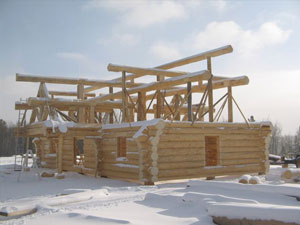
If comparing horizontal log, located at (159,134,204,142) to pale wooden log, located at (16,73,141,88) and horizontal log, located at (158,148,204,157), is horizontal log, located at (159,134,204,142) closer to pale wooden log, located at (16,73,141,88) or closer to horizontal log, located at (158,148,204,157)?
horizontal log, located at (158,148,204,157)

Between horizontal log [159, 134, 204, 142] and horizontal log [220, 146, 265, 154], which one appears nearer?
horizontal log [159, 134, 204, 142]

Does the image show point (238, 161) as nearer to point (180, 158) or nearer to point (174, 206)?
point (180, 158)

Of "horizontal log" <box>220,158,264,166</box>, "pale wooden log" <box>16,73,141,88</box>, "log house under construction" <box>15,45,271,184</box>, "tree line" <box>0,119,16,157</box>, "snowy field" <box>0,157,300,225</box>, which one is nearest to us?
"snowy field" <box>0,157,300,225</box>

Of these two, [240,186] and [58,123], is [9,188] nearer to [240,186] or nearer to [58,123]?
[58,123]

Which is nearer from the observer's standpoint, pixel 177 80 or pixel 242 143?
pixel 177 80

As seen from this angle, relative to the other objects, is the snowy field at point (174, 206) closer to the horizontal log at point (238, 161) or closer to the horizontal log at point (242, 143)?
the horizontal log at point (238, 161)

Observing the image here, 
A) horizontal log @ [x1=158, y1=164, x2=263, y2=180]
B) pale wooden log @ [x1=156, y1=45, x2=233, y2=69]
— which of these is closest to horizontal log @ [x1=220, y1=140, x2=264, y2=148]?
horizontal log @ [x1=158, y1=164, x2=263, y2=180]

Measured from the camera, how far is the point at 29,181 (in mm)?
15000

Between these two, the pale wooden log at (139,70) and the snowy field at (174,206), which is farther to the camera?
the pale wooden log at (139,70)

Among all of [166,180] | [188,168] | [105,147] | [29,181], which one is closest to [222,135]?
[188,168]

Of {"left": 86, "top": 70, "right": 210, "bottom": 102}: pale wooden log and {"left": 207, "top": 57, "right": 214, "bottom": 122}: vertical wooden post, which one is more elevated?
{"left": 86, "top": 70, "right": 210, "bottom": 102}: pale wooden log

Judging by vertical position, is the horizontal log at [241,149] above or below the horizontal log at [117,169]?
above

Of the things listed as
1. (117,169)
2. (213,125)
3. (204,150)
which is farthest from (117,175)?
(213,125)

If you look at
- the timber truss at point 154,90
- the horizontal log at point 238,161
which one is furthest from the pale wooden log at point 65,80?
the horizontal log at point 238,161
